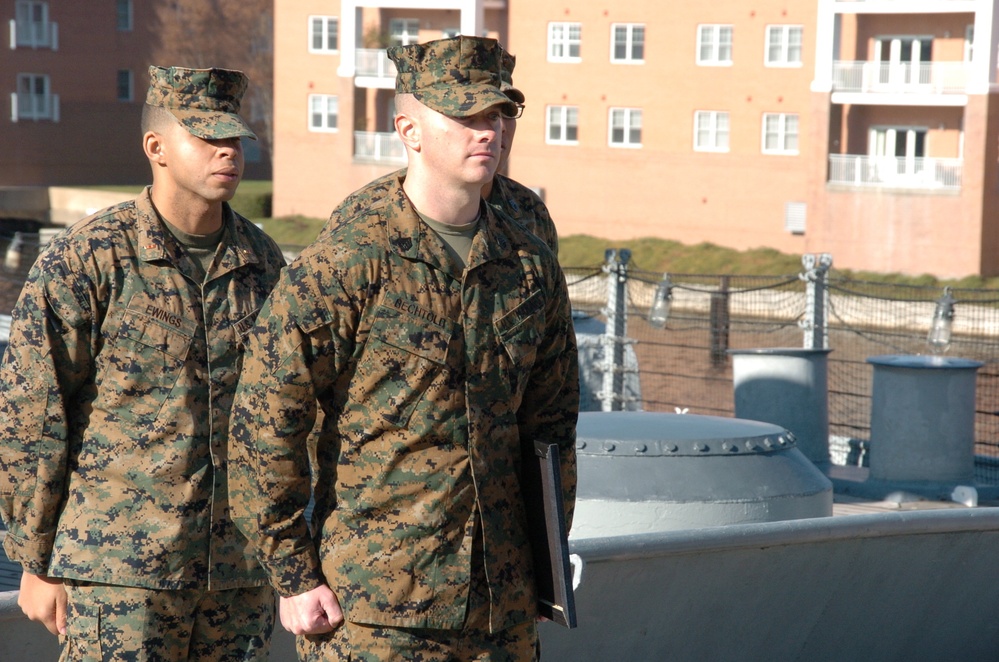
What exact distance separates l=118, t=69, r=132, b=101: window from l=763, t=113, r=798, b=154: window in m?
31.7

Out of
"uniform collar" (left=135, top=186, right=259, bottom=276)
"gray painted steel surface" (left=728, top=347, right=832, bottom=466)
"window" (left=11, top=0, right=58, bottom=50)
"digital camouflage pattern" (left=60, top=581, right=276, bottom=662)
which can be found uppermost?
"window" (left=11, top=0, right=58, bottom=50)

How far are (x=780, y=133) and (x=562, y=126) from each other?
287 inches

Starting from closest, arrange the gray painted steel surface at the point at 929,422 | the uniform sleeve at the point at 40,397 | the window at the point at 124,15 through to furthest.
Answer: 1. the uniform sleeve at the point at 40,397
2. the gray painted steel surface at the point at 929,422
3. the window at the point at 124,15

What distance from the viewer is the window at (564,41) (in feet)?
150

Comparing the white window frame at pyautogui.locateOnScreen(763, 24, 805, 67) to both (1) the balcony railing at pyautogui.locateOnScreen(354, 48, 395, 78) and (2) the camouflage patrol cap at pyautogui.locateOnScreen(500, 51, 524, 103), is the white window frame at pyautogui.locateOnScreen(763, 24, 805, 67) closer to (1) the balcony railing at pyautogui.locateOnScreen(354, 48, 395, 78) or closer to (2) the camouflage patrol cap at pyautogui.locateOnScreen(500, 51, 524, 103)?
(1) the balcony railing at pyautogui.locateOnScreen(354, 48, 395, 78)

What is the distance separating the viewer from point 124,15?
63562mm

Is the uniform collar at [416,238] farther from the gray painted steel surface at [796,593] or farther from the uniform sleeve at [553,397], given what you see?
the gray painted steel surface at [796,593]

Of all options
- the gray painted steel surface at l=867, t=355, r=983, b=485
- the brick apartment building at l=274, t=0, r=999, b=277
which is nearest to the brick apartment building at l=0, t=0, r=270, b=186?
the brick apartment building at l=274, t=0, r=999, b=277

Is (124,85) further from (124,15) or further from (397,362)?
(397,362)

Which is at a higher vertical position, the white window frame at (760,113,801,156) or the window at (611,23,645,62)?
the window at (611,23,645,62)

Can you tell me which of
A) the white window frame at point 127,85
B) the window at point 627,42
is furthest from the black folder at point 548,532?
the white window frame at point 127,85

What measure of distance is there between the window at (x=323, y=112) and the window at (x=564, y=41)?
28.2 feet

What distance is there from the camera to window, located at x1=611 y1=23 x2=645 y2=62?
44688 mm

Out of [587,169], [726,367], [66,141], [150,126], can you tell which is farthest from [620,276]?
[66,141]
